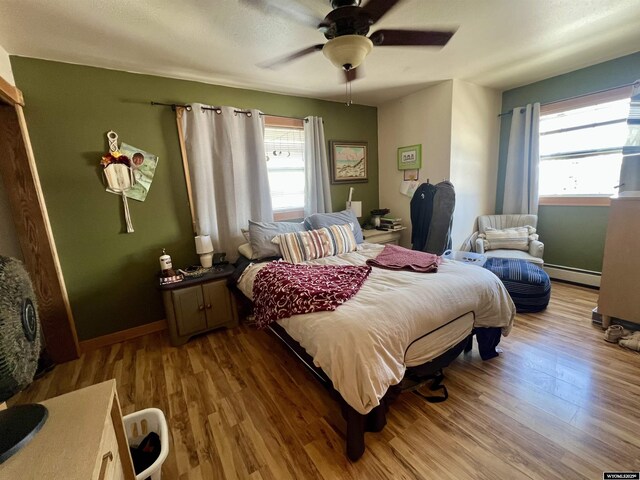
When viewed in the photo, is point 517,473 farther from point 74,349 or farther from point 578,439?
point 74,349

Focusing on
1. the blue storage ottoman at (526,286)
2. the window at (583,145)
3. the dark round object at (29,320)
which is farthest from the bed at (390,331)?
the window at (583,145)

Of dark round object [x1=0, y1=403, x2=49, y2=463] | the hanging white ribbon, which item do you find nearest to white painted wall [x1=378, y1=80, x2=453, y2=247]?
the hanging white ribbon

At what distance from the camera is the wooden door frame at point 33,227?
6.51 ft

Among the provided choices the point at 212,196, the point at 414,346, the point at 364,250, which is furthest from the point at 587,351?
the point at 212,196

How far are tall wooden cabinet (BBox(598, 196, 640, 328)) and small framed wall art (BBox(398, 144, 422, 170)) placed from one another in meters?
1.85

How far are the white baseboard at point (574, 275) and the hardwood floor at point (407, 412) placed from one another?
46.2 inches

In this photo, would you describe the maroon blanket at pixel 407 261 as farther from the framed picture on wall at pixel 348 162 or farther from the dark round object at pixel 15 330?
the dark round object at pixel 15 330

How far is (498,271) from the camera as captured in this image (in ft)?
9.14

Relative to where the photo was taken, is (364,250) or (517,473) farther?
(364,250)

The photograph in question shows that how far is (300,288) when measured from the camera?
175 cm

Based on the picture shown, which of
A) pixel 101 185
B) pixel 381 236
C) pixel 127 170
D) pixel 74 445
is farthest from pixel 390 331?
pixel 101 185

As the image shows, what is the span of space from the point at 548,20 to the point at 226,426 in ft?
11.3

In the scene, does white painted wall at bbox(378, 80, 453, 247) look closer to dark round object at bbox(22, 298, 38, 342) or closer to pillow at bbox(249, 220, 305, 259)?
pillow at bbox(249, 220, 305, 259)

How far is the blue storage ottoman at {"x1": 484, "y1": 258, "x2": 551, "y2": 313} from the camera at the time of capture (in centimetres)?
265
